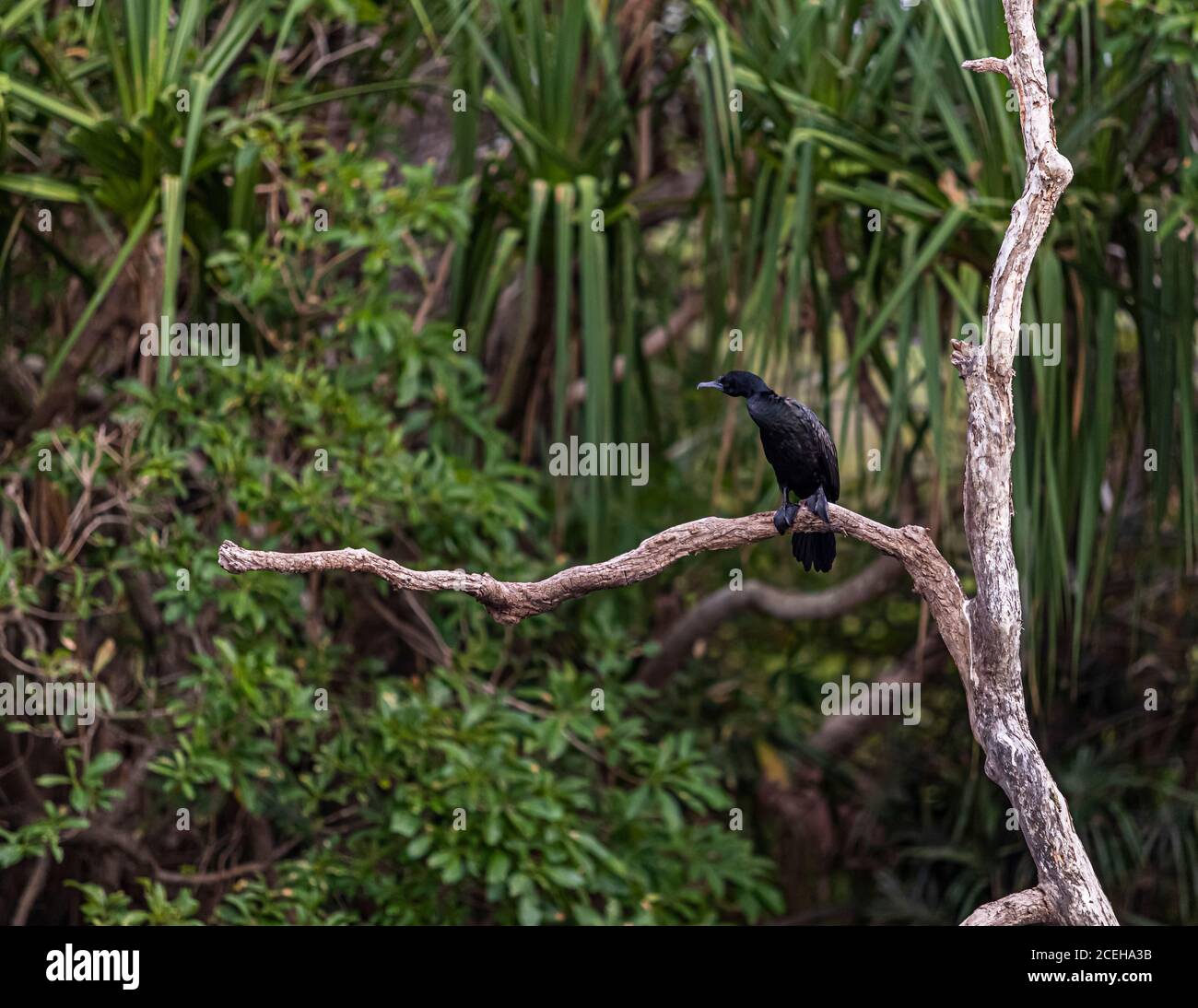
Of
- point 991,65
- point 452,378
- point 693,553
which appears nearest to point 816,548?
point 693,553

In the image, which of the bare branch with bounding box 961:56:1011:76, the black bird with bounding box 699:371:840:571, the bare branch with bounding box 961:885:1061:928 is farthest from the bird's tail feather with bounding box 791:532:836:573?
the bare branch with bounding box 961:56:1011:76

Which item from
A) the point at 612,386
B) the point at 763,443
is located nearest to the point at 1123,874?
the point at 612,386

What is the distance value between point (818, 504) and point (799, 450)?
0.09 metres

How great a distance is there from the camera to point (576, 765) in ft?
11.3

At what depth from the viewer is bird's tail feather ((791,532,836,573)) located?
187 centimetres

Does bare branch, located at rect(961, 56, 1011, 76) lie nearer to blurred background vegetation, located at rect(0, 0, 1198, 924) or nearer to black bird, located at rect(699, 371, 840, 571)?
black bird, located at rect(699, 371, 840, 571)

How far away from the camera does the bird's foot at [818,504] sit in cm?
179

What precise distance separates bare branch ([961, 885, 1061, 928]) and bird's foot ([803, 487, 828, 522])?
0.50 metres

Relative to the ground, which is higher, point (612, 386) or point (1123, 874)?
point (612, 386)

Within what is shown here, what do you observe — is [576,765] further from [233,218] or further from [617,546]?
[233,218]

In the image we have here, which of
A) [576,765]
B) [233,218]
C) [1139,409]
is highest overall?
[233,218]

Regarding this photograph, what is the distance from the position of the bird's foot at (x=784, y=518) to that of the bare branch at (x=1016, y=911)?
50 centimetres

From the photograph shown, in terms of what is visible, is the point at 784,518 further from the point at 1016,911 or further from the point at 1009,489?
the point at 1016,911

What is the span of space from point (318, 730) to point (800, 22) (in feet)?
6.02
